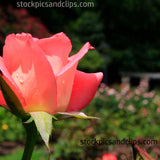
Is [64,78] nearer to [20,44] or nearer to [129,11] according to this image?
[20,44]

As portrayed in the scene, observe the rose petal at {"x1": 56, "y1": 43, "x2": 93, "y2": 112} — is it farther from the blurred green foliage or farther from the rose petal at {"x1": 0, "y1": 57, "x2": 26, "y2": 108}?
the blurred green foliage

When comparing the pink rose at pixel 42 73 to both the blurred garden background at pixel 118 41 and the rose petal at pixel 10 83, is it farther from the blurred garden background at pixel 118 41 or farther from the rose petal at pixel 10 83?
the blurred garden background at pixel 118 41

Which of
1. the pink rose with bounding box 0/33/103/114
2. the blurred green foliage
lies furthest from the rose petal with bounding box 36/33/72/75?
Result: the blurred green foliage

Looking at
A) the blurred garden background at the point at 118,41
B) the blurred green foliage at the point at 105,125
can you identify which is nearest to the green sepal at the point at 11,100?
the blurred green foliage at the point at 105,125

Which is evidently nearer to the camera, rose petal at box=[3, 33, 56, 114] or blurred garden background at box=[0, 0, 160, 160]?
rose petal at box=[3, 33, 56, 114]

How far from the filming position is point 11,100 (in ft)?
0.62

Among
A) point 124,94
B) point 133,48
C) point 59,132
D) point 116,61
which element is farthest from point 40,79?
point 133,48

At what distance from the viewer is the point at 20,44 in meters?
0.20

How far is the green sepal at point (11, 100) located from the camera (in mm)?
182

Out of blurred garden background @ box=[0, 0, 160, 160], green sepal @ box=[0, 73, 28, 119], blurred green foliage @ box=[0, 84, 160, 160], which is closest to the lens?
green sepal @ box=[0, 73, 28, 119]

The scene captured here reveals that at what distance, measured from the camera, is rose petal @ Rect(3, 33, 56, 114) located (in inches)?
7.9

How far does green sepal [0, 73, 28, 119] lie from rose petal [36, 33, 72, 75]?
0.13 feet

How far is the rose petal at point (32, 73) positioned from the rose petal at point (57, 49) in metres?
0.01

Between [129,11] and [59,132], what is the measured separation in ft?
29.7
